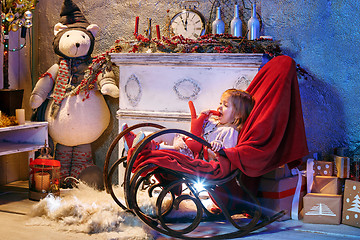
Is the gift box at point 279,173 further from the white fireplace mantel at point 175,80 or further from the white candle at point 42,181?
the white candle at point 42,181

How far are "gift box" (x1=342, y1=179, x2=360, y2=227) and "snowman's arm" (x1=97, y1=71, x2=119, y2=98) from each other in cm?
203

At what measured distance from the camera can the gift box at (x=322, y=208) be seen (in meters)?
3.10

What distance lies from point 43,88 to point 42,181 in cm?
95

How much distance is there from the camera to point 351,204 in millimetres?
3068

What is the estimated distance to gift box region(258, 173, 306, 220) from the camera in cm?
313

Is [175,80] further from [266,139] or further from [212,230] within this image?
[212,230]

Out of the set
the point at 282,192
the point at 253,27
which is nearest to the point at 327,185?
the point at 282,192

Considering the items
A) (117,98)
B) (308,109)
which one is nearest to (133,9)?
(117,98)

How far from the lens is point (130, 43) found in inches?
150

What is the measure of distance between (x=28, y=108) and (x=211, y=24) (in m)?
2.02

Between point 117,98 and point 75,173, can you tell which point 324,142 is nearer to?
point 117,98

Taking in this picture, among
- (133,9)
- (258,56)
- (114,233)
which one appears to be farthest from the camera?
(133,9)

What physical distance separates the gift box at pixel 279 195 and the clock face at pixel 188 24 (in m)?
1.47

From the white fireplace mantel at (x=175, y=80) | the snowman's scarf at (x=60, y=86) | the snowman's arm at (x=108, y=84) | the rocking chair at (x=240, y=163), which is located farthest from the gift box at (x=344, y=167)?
the snowman's scarf at (x=60, y=86)
